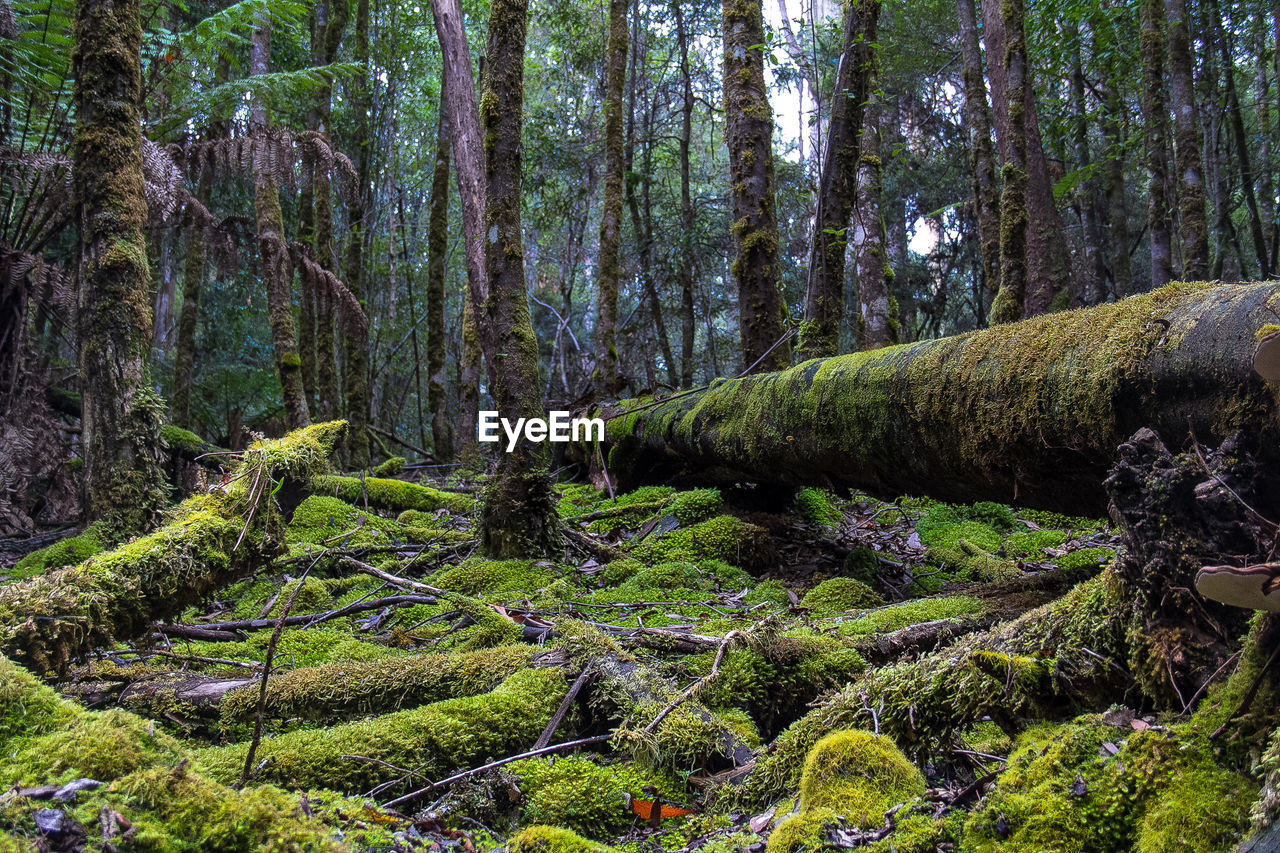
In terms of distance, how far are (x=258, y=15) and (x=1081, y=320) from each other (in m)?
9.64

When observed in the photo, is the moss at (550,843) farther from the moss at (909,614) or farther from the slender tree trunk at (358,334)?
the slender tree trunk at (358,334)

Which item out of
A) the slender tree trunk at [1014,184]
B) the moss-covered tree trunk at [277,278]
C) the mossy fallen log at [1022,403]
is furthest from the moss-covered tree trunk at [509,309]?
the slender tree trunk at [1014,184]

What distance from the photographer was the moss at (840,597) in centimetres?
404

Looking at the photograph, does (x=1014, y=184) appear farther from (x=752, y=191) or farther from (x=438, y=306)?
(x=438, y=306)

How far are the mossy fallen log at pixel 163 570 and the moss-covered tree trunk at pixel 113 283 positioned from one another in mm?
1789

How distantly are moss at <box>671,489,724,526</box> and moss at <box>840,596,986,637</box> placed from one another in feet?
7.95

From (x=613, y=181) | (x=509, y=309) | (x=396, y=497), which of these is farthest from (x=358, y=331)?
(x=509, y=309)

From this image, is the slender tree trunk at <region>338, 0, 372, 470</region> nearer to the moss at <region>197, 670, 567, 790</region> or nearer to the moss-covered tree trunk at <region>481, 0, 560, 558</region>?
the moss-covered tree trunk at <region>481, 0, 560, 558</region>

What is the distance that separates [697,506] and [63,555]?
4358mm

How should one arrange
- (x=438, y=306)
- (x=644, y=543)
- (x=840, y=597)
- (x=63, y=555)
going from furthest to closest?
(x=438, y=306) < (x=644, y=543) < (x=63, y=555) < (x=840, y=597)

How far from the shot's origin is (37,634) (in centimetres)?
225

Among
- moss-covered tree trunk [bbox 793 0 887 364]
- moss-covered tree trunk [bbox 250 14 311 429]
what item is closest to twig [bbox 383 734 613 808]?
moss-covered tree trunk [bbox 793 0 887 364]

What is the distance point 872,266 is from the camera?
34.3ft

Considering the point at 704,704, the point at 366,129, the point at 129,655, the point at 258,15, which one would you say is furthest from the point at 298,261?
the point at 704,704
